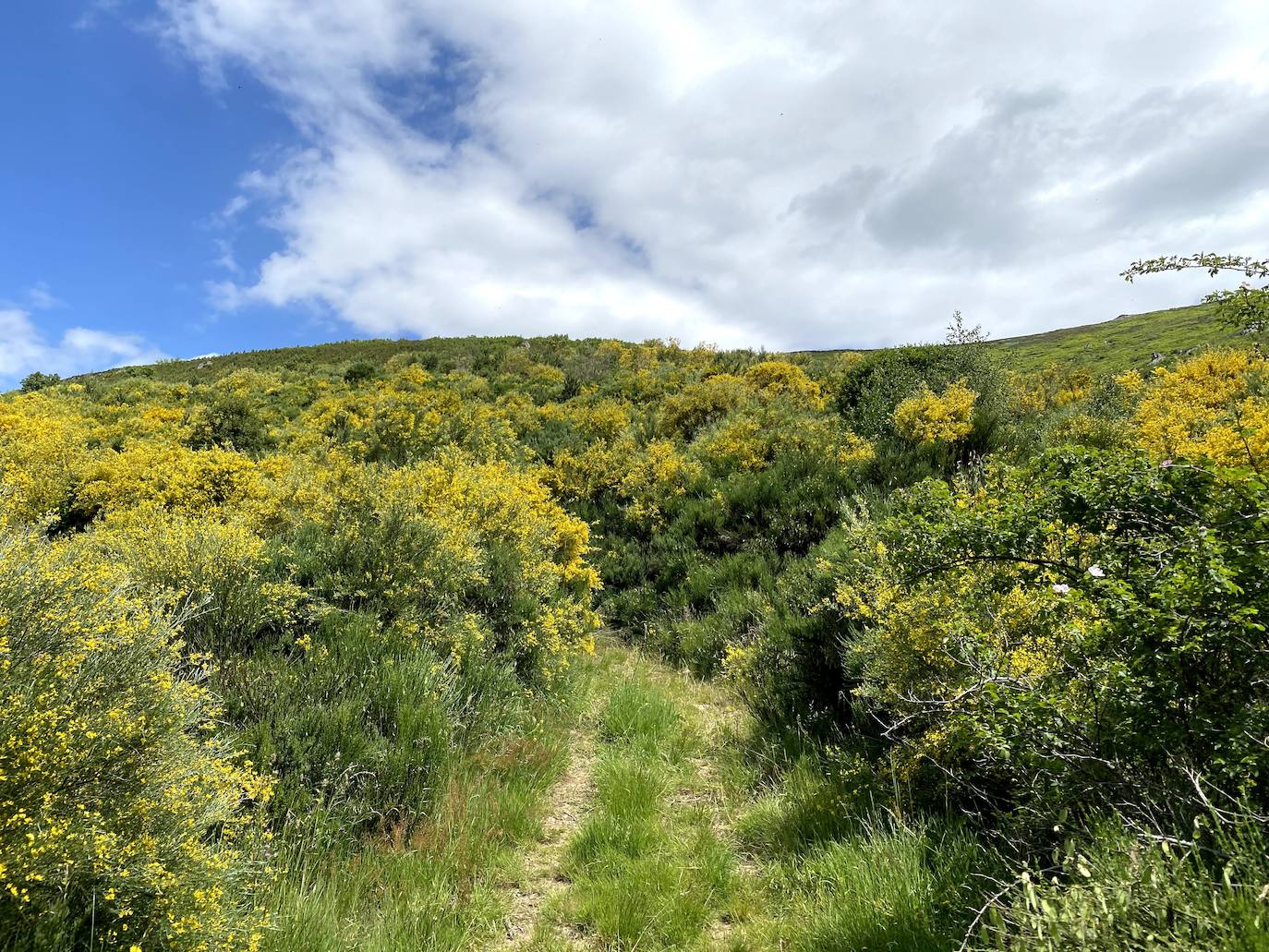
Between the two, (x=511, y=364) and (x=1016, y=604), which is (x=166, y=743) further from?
(x=511, y=364)

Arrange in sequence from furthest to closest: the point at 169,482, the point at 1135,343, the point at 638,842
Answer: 1. the point at 1135,343
2. the point at 169,482
3. the point at 638,842

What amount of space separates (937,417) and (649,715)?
729 cm

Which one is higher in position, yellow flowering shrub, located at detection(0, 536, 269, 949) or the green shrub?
yellow flowering shrub, located at detection(0, 536, 269, 949)

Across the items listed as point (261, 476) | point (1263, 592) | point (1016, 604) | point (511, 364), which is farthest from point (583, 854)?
point (511, 364)

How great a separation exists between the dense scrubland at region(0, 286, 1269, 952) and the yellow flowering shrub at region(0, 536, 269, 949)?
0.05 ft

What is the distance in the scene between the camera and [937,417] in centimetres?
966

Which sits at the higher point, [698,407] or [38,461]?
[38,461]

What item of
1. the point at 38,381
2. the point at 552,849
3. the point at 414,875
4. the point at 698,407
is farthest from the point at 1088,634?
the point at 38,381

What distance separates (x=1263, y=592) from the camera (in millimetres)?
2043

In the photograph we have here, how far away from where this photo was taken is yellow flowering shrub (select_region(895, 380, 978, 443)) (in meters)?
9.41

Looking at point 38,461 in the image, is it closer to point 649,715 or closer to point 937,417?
point 649,715

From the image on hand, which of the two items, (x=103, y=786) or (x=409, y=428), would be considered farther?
(x=409, y=428)

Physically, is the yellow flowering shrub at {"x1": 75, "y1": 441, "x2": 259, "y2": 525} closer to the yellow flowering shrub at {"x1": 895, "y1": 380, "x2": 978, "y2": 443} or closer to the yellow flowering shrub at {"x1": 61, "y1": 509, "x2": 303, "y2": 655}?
the yellow flowering shrub at {"x1": 61, "y1": 509, "x2": 303, "y2": 655}

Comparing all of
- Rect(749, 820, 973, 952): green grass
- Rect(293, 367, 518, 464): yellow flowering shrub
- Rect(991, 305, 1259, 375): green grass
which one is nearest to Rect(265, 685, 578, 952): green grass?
Rect(749, 820, 973, 952): green grass
